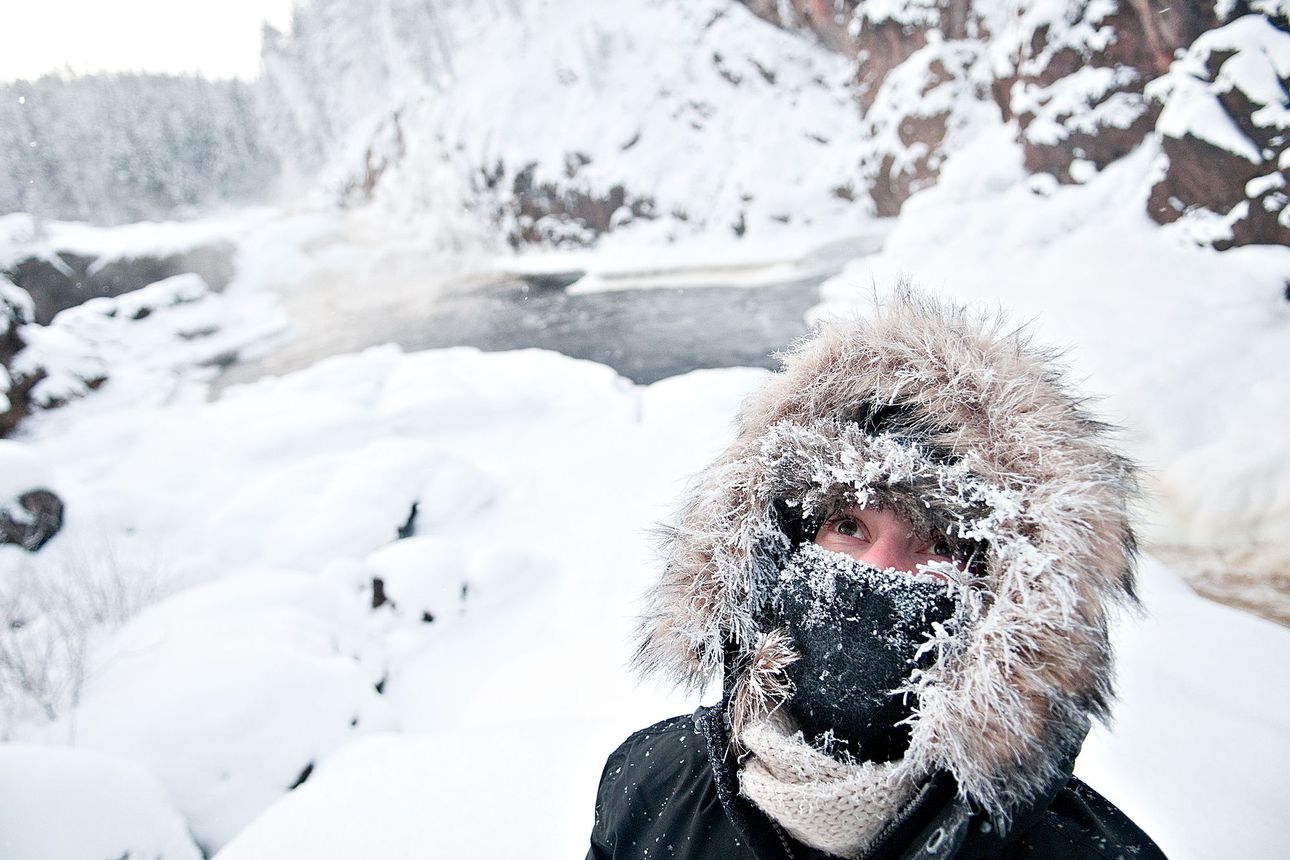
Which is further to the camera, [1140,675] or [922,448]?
[1140,675]

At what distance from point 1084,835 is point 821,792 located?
1.55 feet

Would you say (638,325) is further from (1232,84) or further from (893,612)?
(893,612)

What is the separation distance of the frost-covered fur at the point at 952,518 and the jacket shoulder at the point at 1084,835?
0.17 meters

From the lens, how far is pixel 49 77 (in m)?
59.5

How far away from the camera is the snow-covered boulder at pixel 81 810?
3.16 m

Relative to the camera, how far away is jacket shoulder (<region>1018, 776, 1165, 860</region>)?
104cm

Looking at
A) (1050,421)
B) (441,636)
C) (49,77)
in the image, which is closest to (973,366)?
(1050,421)

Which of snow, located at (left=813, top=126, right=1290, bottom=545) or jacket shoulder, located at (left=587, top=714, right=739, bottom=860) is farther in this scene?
snow, located at (left=813, top=126, right=1290, bottom=545)

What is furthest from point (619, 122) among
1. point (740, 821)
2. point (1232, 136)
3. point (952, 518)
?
point (740, 821)

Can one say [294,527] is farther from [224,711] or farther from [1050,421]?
[1050,421]

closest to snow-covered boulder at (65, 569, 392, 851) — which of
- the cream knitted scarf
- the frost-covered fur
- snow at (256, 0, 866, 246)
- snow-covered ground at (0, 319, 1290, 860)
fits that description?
snow-covered ground at (0, 319, 1290, 860)

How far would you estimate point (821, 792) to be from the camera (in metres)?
1.03

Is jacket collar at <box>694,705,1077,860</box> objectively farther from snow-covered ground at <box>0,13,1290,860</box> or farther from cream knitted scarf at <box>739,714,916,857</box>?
snow-covered ground at <box>0,13,1290,860</box>

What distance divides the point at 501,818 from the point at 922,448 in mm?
2347
